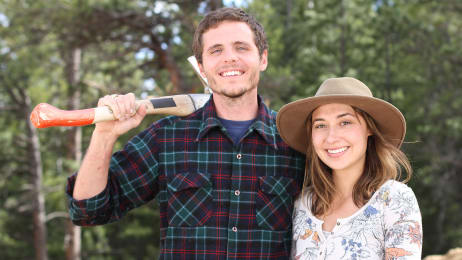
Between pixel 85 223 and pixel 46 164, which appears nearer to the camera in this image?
pixel 85 223

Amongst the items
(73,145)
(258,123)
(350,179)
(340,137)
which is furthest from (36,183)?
(340,137)

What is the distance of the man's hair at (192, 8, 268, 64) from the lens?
2891 millimetres

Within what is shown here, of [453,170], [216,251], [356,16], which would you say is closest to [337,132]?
[216,251]

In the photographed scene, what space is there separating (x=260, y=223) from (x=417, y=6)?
15493 mm

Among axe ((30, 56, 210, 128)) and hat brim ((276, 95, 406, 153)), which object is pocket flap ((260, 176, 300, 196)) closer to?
hat brim ((276, 95, 406, 153))

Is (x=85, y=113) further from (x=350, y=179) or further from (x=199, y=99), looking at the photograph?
(x=350, y=179)

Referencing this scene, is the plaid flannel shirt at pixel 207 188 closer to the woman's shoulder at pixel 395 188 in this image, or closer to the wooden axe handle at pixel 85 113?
the wooden axe handle at pixel 85 113

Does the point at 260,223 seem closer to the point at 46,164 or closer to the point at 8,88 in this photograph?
the point at 8,88

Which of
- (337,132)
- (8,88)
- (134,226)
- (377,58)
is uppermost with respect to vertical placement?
(377,58)

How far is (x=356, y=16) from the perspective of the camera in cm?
1540

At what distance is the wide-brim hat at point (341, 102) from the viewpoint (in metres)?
2.59

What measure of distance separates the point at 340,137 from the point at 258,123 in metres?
0.51

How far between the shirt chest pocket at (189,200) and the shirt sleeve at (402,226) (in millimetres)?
930

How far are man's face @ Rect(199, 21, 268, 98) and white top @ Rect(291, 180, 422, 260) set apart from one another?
0.84 meters
